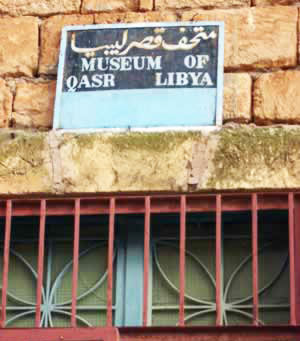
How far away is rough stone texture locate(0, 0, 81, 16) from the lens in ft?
19.9

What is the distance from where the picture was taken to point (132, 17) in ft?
19.6

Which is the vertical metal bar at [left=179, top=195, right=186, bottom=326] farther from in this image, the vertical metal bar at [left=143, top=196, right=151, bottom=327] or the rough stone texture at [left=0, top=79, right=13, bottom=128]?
the rough stone texture at [left=0, top=79, right=13, bottom=128]

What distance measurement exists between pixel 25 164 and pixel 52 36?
632mm

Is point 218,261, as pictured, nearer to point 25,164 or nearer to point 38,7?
point 25,164

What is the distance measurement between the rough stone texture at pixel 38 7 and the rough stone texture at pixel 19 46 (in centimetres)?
4

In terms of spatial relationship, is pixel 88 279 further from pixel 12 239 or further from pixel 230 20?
pixel 230 20

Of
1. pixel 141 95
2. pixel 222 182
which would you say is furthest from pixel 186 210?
pixel 141 95

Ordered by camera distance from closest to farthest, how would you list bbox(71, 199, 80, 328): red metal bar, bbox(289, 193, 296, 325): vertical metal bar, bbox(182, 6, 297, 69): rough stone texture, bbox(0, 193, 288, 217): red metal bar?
bbox(289, 193, 296, 325): vertical metal bar, bbox(71, 199, 80, 328): red metal bar, bbox(0, 193, 288, 217): red metal bar, bbox(182, 6, 297, 69): rough stone texture

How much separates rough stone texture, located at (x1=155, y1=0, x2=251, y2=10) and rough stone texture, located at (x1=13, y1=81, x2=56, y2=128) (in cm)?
57

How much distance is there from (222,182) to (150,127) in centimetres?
39

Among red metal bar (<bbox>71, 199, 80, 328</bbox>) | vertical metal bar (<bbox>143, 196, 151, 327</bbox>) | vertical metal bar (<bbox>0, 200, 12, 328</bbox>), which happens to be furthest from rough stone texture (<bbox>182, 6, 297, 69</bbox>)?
vertical metal bar (<bbox>0, 200, 12, 328</bbox>)

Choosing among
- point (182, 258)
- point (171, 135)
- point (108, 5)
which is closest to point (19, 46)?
point (108, 5)

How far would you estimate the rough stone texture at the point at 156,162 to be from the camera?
5.55 metres

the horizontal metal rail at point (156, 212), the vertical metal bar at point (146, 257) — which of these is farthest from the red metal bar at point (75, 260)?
the vertical metal bar at point (146, 257)
